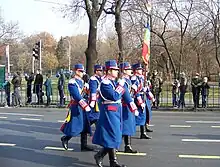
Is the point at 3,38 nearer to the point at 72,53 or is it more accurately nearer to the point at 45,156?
the point at 72,53

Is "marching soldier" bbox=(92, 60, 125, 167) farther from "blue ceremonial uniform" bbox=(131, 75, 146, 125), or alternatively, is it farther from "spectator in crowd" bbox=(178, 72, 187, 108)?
"spectator in crowd" bbox=(178, 72, 187, 108)

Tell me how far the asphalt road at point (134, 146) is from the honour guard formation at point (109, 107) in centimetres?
47

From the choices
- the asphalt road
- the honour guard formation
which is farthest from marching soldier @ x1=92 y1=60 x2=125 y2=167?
the asphalt road

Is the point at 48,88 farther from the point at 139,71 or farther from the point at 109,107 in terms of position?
the point at 109,107

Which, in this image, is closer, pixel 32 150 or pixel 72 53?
pixel 32 150

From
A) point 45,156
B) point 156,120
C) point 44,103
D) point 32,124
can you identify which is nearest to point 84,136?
point 45,156

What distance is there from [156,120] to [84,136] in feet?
20.0

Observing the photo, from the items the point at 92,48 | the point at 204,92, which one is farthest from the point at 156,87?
the point at 92,48

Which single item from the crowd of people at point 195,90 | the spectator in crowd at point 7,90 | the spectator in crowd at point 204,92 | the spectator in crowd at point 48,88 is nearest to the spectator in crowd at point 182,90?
the crowd of people at point 195,90

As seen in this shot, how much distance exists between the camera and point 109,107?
22.1ft

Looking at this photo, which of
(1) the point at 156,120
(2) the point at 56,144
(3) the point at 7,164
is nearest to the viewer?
(3) the point at 7,164

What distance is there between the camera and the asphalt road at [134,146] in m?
7.47

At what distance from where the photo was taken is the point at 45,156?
798cm

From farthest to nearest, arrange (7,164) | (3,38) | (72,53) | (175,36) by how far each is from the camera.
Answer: (72,53), (3,38), (175,36), (7,164)
